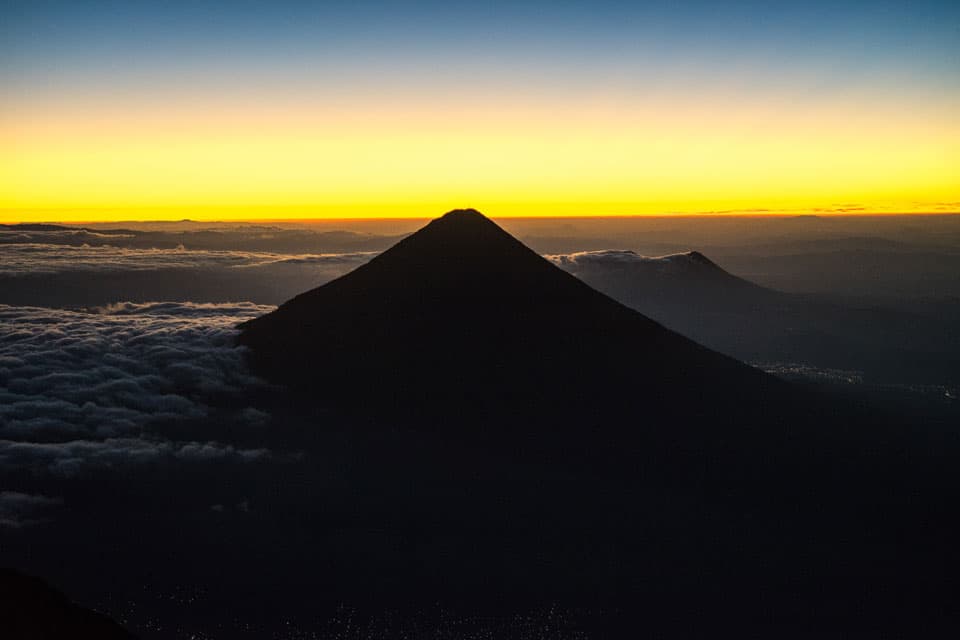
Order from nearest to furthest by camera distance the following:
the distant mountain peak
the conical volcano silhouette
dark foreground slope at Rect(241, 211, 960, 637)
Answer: dark foreground slope at Rect(241, 211, 960, 637), the conical volcano silhouette, the distant mountain peak

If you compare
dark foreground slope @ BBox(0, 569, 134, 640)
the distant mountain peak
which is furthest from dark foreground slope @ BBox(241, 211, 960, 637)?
dark foreground slope @ BBox(0, 569, 134, 640)

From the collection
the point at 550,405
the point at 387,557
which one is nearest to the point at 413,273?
the point at 550,405

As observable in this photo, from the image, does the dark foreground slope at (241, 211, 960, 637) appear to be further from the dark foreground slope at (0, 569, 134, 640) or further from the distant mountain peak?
the dark foreground slope at (0, 569, 134, 640)

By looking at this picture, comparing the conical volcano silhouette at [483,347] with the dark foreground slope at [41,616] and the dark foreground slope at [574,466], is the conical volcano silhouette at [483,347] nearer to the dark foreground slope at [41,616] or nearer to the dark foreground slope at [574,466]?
the dark foreground slope at [574,466]

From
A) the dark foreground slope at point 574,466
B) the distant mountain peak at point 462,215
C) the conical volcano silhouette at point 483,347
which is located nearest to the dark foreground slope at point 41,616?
the dark foreground slope at point 574,466

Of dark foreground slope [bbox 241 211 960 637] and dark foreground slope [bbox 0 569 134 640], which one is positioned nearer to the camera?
dark foreground slope [bbox 0 569 134 640]

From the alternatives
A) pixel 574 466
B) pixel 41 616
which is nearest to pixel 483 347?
pixel 574 466
